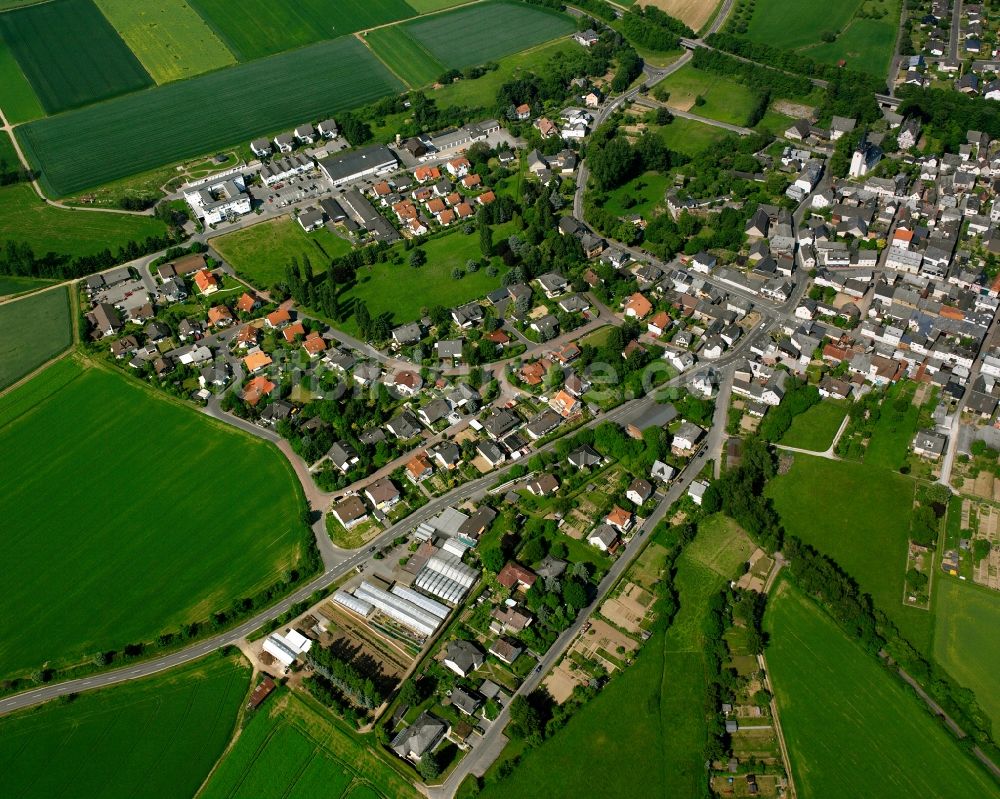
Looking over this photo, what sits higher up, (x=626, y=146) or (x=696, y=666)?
(x=626, y=146)

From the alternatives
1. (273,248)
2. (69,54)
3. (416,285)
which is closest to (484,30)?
(273,248)

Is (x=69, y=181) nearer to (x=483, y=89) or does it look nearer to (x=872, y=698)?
(x=483, y=89)

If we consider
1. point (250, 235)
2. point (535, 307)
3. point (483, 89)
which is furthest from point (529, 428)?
point (483, 89)

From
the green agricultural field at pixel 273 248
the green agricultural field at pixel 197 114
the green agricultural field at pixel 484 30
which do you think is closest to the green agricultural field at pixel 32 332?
the green agricultural field at pixel 273 248

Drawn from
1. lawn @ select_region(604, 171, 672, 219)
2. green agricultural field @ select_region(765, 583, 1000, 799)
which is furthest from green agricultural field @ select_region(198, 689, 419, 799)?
lawn @ select_region(604, 171, 672, 219)

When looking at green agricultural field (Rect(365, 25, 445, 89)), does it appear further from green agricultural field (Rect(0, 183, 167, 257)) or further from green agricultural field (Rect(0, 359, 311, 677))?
green agricultural field (Rect(0, 359, 311, 677))

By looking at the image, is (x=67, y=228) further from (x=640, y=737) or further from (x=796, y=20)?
(x=796, y=20)

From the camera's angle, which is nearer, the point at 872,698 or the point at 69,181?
the point at 872,698
